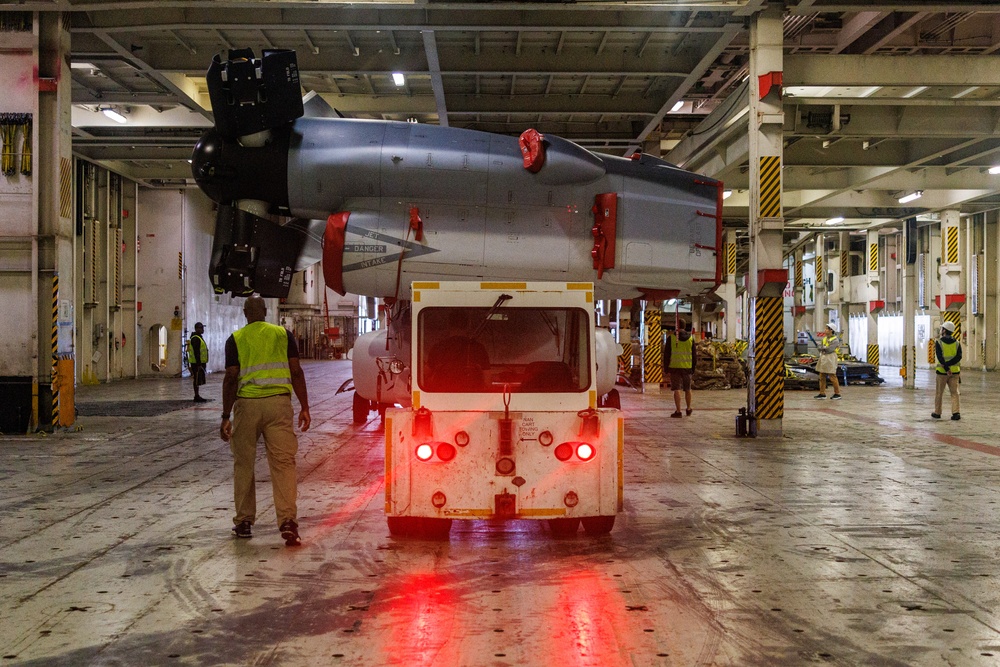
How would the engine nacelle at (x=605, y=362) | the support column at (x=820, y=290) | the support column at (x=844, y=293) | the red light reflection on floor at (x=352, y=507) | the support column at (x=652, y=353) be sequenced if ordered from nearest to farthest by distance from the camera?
1. the red light reflection on floor at (x=352, y=507)
2. the engine nacelle at (x=605, y=362)
3. the support column at (x=652, y=353)
4. the support column at (x=844, y=293)
5. the support column at (x=820, y=290)

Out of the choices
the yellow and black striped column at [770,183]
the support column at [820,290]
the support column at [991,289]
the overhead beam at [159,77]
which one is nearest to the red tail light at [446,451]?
the yellow and black striped column at [770,183]

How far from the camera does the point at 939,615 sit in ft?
17.5

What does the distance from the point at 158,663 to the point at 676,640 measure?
271 centimetres

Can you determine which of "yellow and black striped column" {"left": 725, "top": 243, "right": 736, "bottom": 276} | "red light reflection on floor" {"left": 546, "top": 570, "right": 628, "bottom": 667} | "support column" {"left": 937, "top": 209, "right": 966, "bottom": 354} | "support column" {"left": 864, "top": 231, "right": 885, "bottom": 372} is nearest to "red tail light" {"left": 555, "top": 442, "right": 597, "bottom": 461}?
"red light reflection on floor" {"left": 546, "top": 570, "right": 628, "bottom": 667}

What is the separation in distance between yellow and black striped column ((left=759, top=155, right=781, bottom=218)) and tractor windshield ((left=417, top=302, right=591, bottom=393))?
8.64 metres

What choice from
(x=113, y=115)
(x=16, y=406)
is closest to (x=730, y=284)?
(x=113, y=115)

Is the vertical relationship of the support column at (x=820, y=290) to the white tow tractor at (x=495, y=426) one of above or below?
above

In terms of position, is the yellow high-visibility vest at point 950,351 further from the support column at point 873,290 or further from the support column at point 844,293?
the support column at point 844,293

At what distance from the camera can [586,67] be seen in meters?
18.0

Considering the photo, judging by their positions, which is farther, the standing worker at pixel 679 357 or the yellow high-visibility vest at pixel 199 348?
the yellow high-visibility vest at pixel 199 348

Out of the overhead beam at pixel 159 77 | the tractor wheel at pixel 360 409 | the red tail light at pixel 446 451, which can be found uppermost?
the overhead beam at pixel 159 77

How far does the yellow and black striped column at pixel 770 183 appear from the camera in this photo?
14867mm

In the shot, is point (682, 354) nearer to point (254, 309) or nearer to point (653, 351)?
point (653, 351)

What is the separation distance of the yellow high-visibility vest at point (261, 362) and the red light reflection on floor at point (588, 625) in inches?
110
